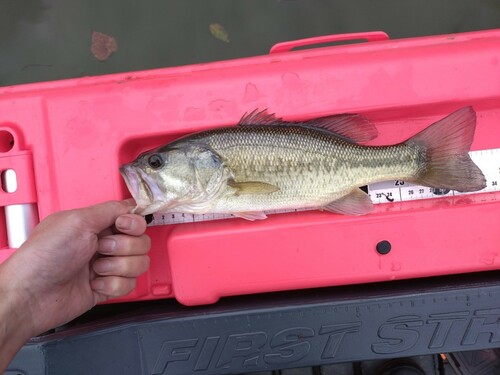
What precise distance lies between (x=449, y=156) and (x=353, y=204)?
52 centimetres

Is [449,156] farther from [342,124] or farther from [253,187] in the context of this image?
[253,187]

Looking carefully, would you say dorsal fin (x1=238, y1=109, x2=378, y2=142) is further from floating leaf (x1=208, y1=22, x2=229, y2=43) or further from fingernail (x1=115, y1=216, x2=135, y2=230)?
floating leaf (x1=208, y1=22, x2=229, y2=43)

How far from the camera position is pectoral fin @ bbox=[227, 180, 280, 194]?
2.06 meters

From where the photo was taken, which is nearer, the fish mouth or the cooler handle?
the fish mouth

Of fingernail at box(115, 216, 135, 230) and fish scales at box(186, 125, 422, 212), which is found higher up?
fish scales at box(186, 125, 422, 212)

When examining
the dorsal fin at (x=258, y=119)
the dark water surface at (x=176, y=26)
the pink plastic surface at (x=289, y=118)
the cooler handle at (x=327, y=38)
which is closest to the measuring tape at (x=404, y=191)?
the pink plastic surface at (x=289, y=118)

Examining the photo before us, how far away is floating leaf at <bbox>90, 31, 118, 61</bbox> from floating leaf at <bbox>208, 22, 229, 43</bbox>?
782 millimetres

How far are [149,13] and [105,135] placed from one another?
163 centimetres

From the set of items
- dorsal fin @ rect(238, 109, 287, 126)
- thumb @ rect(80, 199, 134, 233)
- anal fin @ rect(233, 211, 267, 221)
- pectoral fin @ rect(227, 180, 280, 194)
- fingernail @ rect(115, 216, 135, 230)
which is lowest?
anal fin @ rect(233, 211, 267, 221)

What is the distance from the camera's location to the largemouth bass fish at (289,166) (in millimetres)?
2045

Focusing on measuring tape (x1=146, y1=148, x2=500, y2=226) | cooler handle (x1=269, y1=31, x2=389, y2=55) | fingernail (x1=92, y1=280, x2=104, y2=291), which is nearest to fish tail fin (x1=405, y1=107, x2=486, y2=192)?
measuring tape (x1=146, y1=148, x2=500, y2=226)

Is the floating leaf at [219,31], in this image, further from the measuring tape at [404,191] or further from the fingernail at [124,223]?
the fingernail at [124,223]

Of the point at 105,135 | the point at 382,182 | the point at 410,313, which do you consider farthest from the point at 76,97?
the point at 410,313

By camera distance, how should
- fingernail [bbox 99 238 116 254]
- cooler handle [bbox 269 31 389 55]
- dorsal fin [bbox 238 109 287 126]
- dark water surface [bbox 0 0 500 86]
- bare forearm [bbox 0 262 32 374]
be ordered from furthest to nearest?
dark water surface [bbox 0 0 500 86] < cooler handle [bbox 269 31 389 55] < dorsal fin [bbox 238 109 287 126] < fingernail [bbox 99 238 116 254] < bare forearm [bbox 0 262 32 374]
